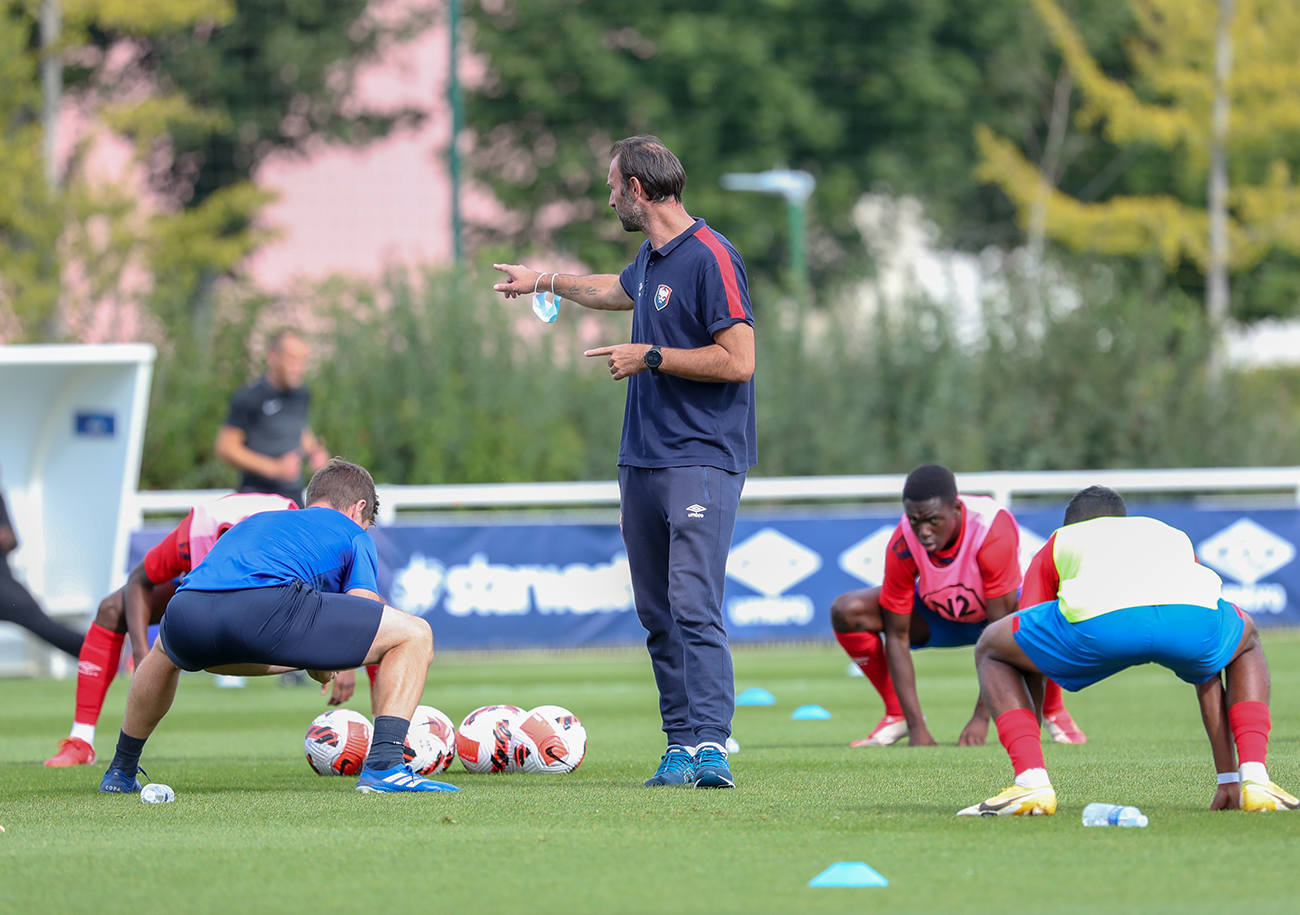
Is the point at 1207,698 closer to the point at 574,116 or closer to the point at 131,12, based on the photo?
the point at 131,12

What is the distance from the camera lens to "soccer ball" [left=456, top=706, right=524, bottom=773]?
289 inches

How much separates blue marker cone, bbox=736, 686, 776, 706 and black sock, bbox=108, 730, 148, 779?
5154 millimetres

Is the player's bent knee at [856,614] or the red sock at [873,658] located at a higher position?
the player's bent knee at [856,614]

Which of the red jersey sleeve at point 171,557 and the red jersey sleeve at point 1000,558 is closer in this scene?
the red jersey sleeve at point 171,557

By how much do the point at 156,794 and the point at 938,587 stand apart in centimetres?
382

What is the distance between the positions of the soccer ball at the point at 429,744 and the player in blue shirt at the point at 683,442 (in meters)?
1.11

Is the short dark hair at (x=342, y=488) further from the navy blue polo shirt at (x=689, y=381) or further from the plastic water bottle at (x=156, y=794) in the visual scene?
the plastic water bottle at (x=156, y=794)

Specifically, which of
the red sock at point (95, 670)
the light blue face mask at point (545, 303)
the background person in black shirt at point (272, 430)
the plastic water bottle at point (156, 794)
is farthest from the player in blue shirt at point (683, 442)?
the background person in black shirt at point (272, 430)

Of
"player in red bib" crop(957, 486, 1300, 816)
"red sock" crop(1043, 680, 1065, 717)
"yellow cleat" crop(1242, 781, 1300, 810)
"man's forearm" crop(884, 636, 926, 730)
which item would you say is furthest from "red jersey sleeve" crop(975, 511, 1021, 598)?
"yellow cleat" crop(1242, 781, 1300, 810)

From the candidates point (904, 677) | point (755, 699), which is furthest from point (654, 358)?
point (755, 699)

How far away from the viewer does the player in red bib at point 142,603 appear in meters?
7.43

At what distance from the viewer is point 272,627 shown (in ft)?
19.9

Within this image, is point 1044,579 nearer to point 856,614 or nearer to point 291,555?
point 291,555

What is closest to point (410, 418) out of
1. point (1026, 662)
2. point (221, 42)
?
point (1026, 662)
